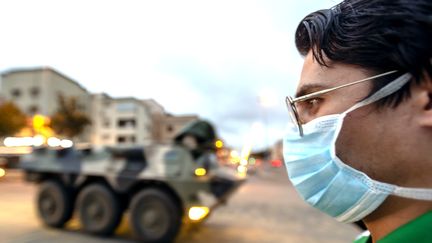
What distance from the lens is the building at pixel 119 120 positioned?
3092 millimetres

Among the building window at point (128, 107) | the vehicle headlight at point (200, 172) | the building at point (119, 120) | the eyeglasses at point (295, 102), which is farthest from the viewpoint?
the vehicle headlight at point (200, 172)

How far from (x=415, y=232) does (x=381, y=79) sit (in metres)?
0.34

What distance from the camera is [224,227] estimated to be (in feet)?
21.9

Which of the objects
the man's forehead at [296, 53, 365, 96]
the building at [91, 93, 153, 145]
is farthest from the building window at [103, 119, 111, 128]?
the man's forehead at [296, 53, 365, 96]

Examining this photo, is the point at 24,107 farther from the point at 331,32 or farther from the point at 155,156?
the point at 331,32

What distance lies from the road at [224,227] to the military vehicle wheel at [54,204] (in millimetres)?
168

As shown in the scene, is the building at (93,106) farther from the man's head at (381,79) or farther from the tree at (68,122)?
the man's head at (381,79)

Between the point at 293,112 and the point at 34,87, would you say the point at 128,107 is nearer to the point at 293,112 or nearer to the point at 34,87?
the point at 34,87

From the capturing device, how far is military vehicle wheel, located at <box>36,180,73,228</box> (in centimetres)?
626

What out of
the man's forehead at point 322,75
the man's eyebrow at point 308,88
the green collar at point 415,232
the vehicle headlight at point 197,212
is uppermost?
the man's forehead at point 322,75

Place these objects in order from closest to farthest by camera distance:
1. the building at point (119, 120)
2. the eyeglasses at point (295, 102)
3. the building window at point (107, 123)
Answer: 1. the eyeglasses at point (295, 102)
2. the building at point (119, 120)
3. the building window at point (107, 123)

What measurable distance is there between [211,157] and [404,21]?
5391 mm

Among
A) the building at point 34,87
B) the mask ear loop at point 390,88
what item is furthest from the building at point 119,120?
the mask ear loop at point 390,88

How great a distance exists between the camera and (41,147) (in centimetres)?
701
